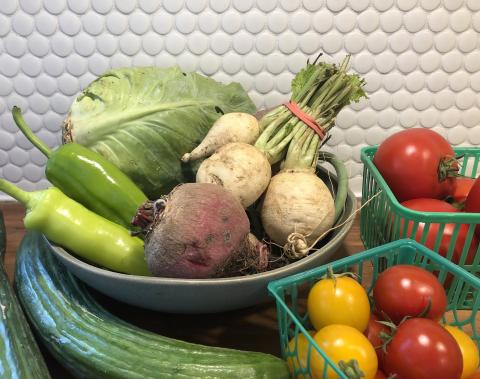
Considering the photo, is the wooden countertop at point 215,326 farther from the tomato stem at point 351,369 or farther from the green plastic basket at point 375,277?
the tomato stem at point 351,369

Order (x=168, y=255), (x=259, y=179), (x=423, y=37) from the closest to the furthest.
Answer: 1. (x=168, y=255)
2. (x=259, y=179)
3. (x=423, y=37)

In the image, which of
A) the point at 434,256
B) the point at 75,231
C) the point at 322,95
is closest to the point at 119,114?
the point at 75,231

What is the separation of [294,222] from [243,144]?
5.8 inches

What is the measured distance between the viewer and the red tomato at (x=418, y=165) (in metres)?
0.72

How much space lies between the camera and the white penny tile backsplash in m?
0.86

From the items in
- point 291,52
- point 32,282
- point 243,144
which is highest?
point 291,52

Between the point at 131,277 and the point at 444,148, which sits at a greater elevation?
the point at 444,148

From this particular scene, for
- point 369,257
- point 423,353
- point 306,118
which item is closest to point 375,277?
point 369,257

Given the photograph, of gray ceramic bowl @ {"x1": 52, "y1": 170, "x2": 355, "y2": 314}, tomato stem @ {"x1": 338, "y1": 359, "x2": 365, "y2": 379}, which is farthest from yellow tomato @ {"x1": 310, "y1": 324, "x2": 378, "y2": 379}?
gray ceramic bowl @ {"x1": 52, "y1": 170, "x2": 355, "y2": 314}

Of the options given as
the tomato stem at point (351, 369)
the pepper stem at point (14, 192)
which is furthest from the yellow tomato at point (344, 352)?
the pepper stem at point (14, 192)

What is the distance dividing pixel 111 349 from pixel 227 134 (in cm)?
37

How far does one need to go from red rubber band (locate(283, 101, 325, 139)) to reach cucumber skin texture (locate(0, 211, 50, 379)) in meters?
0.52

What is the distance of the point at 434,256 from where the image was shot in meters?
0.59

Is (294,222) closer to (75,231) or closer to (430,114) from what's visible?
(75,231)
